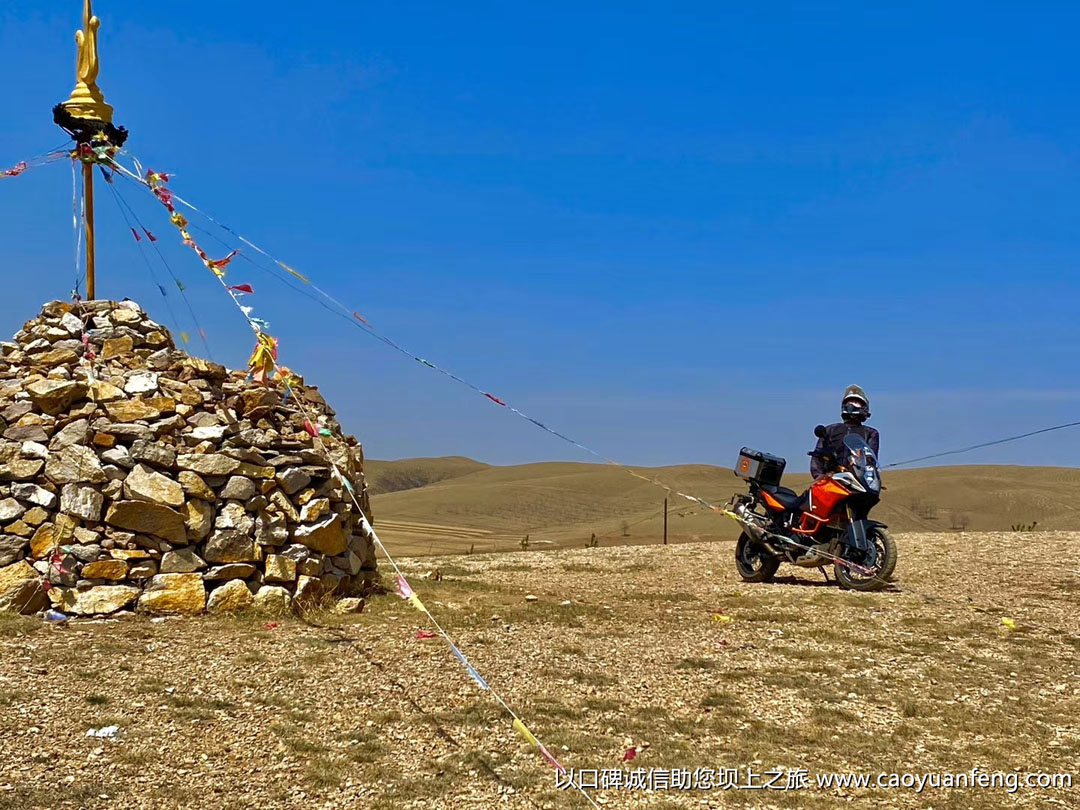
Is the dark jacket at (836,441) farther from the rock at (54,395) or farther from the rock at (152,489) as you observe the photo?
the rock at (54,395)

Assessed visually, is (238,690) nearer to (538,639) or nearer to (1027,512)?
(538,639)

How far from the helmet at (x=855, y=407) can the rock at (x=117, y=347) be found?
8563 millimetres

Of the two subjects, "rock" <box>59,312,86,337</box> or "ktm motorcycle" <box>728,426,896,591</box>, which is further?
"ktm motorcycle" <box>728,426,896,591</box>

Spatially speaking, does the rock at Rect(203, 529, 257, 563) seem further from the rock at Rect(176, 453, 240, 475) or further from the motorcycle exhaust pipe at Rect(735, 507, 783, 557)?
the motorcycle exhaust pipe at Rect(735, 507, 783, 557)

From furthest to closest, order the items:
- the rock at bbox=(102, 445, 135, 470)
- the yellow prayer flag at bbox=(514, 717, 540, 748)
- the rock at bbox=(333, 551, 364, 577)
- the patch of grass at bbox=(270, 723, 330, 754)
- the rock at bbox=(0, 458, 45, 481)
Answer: the rock at bbox=(333, 551, 364, 577) → the rock at bbox=(102, 445, 135, 470) → the rock at bbox=(0, 458, 45, 481) → the patch of grass at bbox=(270, 723, 330, 754) → the yellow prayer flag at bbox=(514, 717, 540, 748)

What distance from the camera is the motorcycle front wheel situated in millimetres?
10641

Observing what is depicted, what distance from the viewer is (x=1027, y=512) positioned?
38.8m

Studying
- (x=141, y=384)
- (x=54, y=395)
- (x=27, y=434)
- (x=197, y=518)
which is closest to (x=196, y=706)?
(x=197, y=518)

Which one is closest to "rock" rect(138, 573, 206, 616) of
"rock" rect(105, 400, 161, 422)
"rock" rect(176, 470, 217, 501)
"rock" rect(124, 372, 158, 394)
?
"rock" rect(176, 470, 217, 501)

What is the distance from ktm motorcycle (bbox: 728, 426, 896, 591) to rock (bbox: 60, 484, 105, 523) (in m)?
7.43

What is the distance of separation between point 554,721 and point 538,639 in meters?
2.30

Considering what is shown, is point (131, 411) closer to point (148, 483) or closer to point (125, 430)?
point (125, 430)

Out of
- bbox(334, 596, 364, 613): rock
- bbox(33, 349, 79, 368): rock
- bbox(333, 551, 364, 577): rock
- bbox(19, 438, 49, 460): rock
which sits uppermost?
bbox(33, 349, 79, 368): rock

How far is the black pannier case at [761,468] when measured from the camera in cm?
1204
